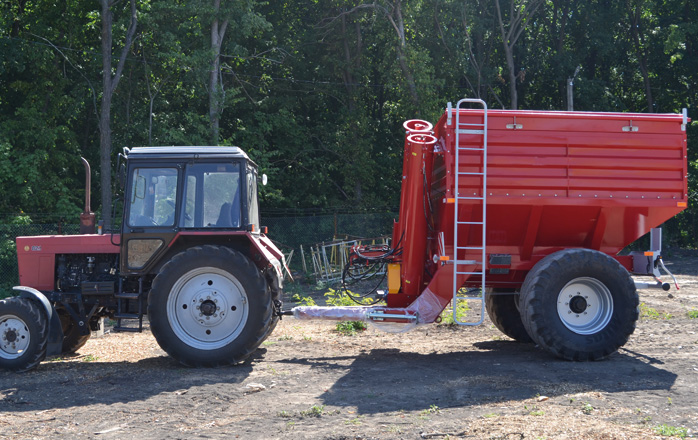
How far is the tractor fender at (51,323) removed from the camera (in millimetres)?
8297

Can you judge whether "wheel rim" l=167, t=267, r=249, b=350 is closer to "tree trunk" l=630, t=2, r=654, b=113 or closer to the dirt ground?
the dirt ground

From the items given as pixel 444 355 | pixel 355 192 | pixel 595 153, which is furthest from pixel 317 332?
pixel 355 192

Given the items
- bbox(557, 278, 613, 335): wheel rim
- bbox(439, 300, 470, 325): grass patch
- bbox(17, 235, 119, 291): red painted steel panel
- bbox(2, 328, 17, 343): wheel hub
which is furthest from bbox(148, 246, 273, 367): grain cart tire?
bbox(557, 278, 613, 335): wheel rim

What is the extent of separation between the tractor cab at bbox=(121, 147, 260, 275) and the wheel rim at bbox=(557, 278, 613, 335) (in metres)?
4.07

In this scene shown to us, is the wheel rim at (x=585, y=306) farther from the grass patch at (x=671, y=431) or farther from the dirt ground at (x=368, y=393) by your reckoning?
the grass patch at (x=671, y=431)

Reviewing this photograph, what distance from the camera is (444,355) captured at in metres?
9.07

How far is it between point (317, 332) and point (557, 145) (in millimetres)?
5009

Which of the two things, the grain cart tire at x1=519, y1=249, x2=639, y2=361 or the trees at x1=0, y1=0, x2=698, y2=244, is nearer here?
the grain cart tire at x1=519, y1=249, x2=639, y2=361

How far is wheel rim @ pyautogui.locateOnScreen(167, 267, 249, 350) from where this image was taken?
8.44 m

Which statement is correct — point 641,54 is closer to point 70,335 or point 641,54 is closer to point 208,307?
point 208,307

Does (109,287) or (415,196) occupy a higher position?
(415,196)

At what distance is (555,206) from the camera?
8414 mm

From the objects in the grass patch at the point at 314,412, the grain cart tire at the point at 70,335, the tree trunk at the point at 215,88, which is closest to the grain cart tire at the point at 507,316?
the grass patch at the point at 314,412

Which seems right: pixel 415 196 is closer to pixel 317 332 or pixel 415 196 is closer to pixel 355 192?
pixel 317 332
